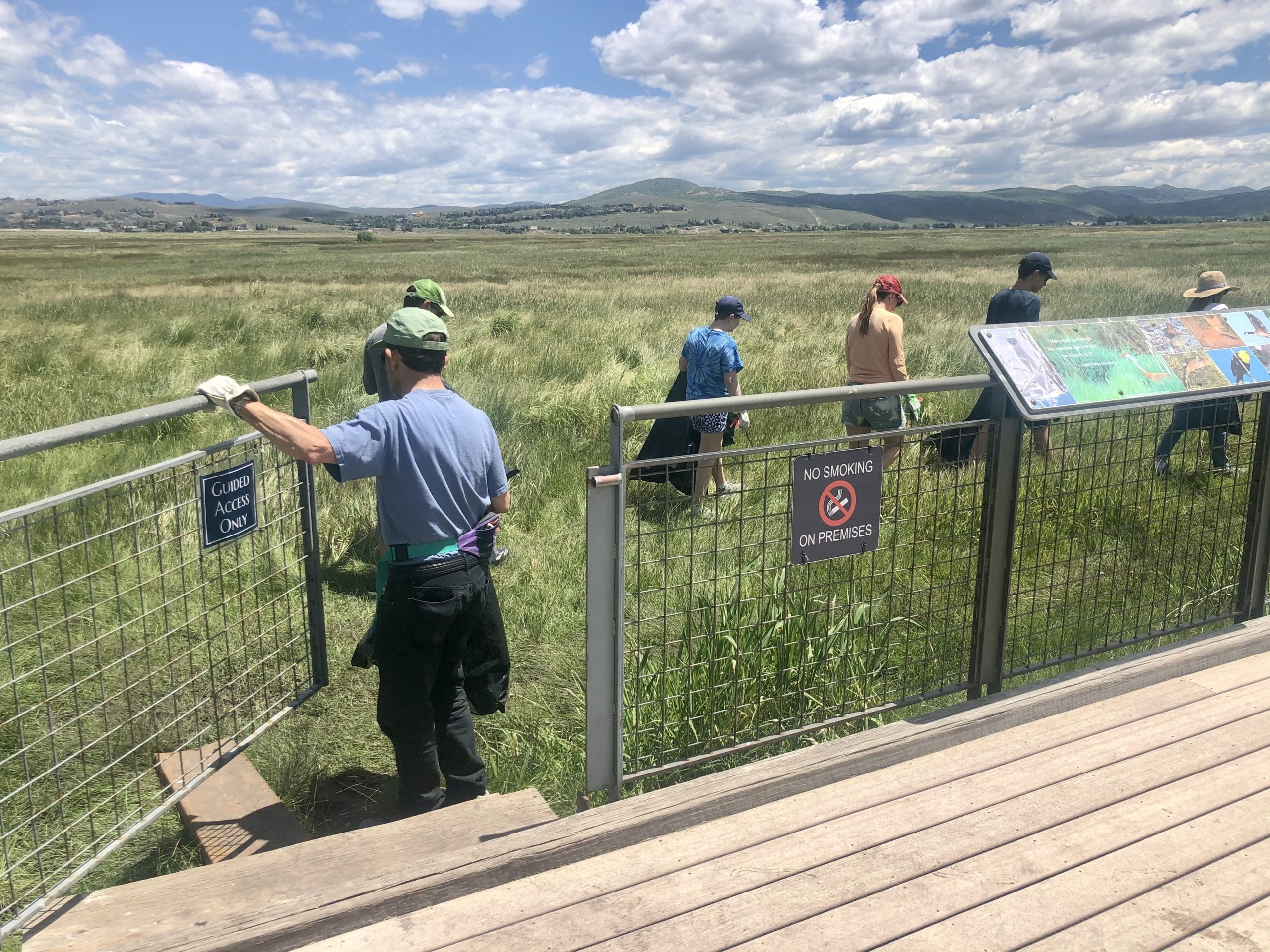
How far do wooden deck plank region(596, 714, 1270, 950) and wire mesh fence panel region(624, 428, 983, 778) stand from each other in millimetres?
592

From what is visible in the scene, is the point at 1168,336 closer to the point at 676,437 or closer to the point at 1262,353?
the point at 1262,353

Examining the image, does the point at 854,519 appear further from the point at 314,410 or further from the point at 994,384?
the point at 314,410

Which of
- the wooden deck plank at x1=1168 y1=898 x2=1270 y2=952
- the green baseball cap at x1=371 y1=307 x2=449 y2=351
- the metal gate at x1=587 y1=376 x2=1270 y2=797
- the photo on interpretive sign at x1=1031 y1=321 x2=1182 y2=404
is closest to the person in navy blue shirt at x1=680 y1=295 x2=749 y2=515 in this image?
the metal gate at x1=587 y1=376 x2=1270 y2=797

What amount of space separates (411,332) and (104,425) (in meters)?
0.93

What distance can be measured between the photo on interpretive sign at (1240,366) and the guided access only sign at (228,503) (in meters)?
3.39

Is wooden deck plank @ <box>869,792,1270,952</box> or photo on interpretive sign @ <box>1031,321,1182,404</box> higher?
photo on interpretive sign @ <box>1031,321,1182,404</box>

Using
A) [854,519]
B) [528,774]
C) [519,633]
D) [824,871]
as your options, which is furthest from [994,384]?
[519,633]

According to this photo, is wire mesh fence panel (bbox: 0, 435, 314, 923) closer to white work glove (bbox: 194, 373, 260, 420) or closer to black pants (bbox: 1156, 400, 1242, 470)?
white work glove (bbox: 194, 373, 260, 420)

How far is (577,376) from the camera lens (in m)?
11.8

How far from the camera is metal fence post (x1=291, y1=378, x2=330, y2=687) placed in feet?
10.9

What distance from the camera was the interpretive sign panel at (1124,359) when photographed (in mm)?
2906

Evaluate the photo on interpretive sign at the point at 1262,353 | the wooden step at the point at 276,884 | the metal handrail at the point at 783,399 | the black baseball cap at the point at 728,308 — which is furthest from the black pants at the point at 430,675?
the black baseball cap at the point at 728,308

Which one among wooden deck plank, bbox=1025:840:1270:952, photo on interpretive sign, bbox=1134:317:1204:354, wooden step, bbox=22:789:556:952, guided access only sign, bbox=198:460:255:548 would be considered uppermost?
photo on interpretive sign, bbox=1134:317:1204:354

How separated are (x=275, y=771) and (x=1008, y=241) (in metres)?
84.4
